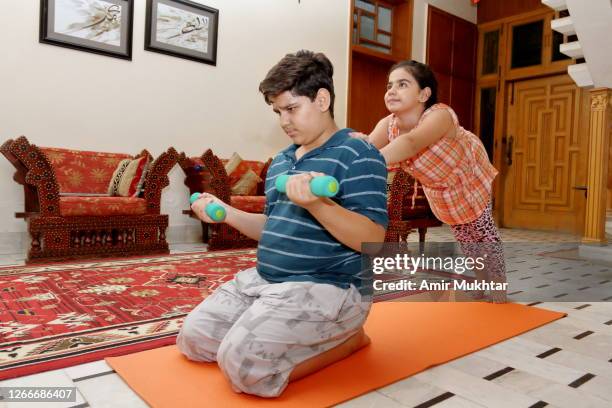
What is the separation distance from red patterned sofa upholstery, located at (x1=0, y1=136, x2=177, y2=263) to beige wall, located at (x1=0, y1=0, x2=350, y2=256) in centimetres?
38

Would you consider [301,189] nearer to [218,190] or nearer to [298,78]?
[298,78]

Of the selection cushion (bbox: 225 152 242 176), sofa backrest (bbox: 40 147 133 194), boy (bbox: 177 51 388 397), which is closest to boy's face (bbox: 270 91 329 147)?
boy (bbox: 177 51 388 397)

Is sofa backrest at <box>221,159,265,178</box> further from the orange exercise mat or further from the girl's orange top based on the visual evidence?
the orange exercise mat

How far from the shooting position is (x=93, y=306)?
214cm

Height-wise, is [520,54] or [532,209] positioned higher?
[520,54]

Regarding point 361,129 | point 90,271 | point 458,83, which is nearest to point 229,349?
point 90,271

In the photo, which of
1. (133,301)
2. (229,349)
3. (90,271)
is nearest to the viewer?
(229,349)

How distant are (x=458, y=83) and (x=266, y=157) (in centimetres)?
356

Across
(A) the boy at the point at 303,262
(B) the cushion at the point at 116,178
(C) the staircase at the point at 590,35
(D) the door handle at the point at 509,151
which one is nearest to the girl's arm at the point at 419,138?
(A) the boy at the point at 303,262

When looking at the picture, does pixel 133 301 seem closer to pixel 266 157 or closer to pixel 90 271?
pixel 90 271

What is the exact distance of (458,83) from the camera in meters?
7.29

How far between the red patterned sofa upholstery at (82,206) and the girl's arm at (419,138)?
241cm

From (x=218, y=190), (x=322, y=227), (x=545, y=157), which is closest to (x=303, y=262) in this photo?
(x=322, y=227)

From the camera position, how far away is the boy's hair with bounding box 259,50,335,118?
1.31 m
